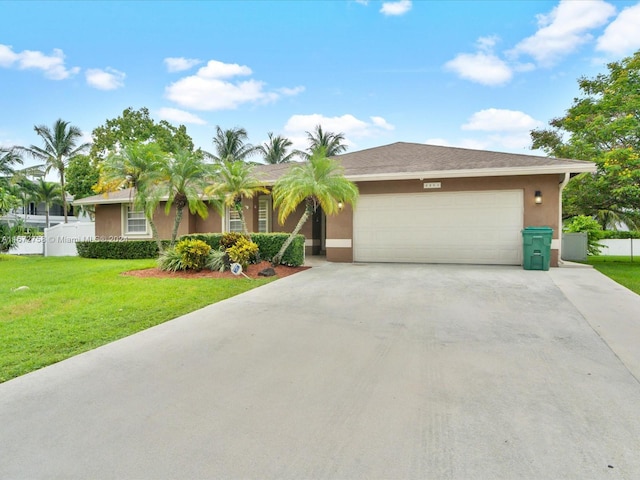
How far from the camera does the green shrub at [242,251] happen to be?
30.6 ft

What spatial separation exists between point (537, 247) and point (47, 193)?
42.1m

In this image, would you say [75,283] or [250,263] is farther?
[250,263]

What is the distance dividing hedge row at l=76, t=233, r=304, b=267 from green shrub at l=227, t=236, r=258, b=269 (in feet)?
2.56

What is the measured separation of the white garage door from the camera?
10625mm

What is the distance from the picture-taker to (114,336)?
4.28m

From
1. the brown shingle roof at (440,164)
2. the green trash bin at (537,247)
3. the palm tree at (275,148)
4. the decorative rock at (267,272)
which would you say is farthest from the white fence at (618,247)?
the palm tree at (275,148)

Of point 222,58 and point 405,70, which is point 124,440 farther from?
point 222,58

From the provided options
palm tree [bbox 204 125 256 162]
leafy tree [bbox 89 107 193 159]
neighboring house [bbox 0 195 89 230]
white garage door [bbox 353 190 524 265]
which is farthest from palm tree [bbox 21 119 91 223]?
white garage door [bbox 353 190 524 265]

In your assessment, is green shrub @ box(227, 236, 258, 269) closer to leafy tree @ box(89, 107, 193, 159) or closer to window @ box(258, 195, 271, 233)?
window @ box(258, 195, 271, 233)

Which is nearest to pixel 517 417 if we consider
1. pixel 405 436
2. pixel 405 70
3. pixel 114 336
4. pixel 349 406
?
pixel 405 436

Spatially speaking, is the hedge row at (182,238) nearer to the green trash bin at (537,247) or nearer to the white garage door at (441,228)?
the white garage door at (441,228)

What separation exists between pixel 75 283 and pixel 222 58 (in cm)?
1298

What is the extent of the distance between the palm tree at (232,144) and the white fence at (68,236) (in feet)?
50.9

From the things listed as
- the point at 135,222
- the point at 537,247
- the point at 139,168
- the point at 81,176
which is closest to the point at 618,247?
the point at 537,247
